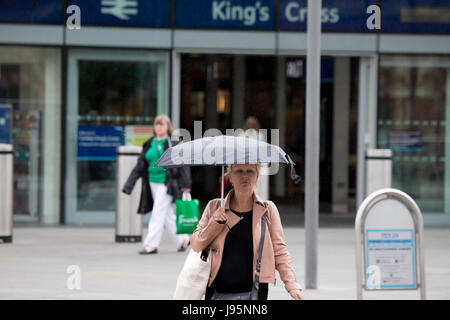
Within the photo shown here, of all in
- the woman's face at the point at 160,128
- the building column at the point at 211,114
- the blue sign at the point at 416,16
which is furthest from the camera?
the building column at the point at 211,114

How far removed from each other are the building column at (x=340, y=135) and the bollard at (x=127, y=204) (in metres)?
6.51

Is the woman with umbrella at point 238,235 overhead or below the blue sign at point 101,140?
below

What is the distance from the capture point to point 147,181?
12.3 m

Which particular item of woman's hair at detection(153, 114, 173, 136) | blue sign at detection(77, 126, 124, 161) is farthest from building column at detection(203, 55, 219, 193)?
woman's hair at detection(153, 114, 173, 136)

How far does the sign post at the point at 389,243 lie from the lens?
6.71m

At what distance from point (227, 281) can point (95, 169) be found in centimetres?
1076

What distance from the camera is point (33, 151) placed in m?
15.7

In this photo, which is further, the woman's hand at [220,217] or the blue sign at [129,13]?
the blue sign at [129,13]

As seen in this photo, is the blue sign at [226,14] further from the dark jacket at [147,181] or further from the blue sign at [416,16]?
the dark jacket at [147,181]

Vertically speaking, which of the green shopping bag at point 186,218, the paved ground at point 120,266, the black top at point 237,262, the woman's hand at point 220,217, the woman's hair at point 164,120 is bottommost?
the paved ground at point 120,266

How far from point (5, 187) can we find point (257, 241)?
27.3 ft

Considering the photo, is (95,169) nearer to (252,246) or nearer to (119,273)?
(119,273)

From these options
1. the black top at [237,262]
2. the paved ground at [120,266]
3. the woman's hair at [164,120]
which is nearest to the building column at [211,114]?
the paved ground at [120,266]

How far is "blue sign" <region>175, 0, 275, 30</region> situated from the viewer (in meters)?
15.5
